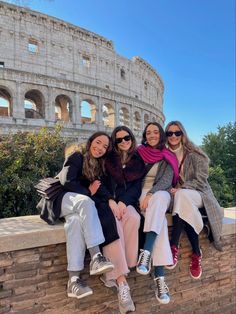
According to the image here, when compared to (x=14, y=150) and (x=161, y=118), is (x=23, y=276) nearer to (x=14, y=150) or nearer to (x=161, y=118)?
(x=14, y=150)

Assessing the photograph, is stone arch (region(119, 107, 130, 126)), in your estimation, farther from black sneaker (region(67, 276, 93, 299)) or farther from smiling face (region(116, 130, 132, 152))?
black sneaker (region(67, 276, 93, 299))

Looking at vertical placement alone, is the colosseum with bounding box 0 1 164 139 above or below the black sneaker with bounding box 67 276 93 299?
above

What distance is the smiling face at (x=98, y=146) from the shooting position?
3217mm

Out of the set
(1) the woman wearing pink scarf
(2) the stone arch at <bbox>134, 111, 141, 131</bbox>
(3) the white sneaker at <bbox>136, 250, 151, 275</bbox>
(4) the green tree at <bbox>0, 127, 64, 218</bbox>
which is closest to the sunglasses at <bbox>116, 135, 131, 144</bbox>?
(1) the woman wearing pink scarf

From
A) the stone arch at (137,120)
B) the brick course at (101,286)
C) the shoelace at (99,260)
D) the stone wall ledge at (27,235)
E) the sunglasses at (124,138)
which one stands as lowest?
the brick course at (101,286)

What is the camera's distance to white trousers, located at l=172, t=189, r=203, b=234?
326cm

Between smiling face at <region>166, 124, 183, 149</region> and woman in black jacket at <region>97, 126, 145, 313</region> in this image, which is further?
smiling face at <region>166, 124, 183, 149</region>

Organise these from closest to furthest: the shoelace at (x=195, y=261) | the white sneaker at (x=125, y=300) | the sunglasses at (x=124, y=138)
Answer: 1. the white sneaker at (x=125, y=300)
2. the sunglasses at (x=124, y=138)
3. the shoelace at (x=195, y=261)

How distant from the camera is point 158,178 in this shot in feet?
11.3

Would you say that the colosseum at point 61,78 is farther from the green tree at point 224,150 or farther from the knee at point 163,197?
the knee at point 163,197

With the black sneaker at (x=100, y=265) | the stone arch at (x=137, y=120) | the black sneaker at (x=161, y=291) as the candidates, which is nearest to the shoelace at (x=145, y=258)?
the black sneaker at (x=161, y=291)

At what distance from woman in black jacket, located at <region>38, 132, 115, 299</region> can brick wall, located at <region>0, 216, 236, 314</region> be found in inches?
8.6

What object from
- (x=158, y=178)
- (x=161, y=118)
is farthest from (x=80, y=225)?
(x=161, y=118)

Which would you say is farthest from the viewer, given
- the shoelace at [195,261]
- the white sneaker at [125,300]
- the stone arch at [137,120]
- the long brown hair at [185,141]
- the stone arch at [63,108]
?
the stone arch at [137,120]
